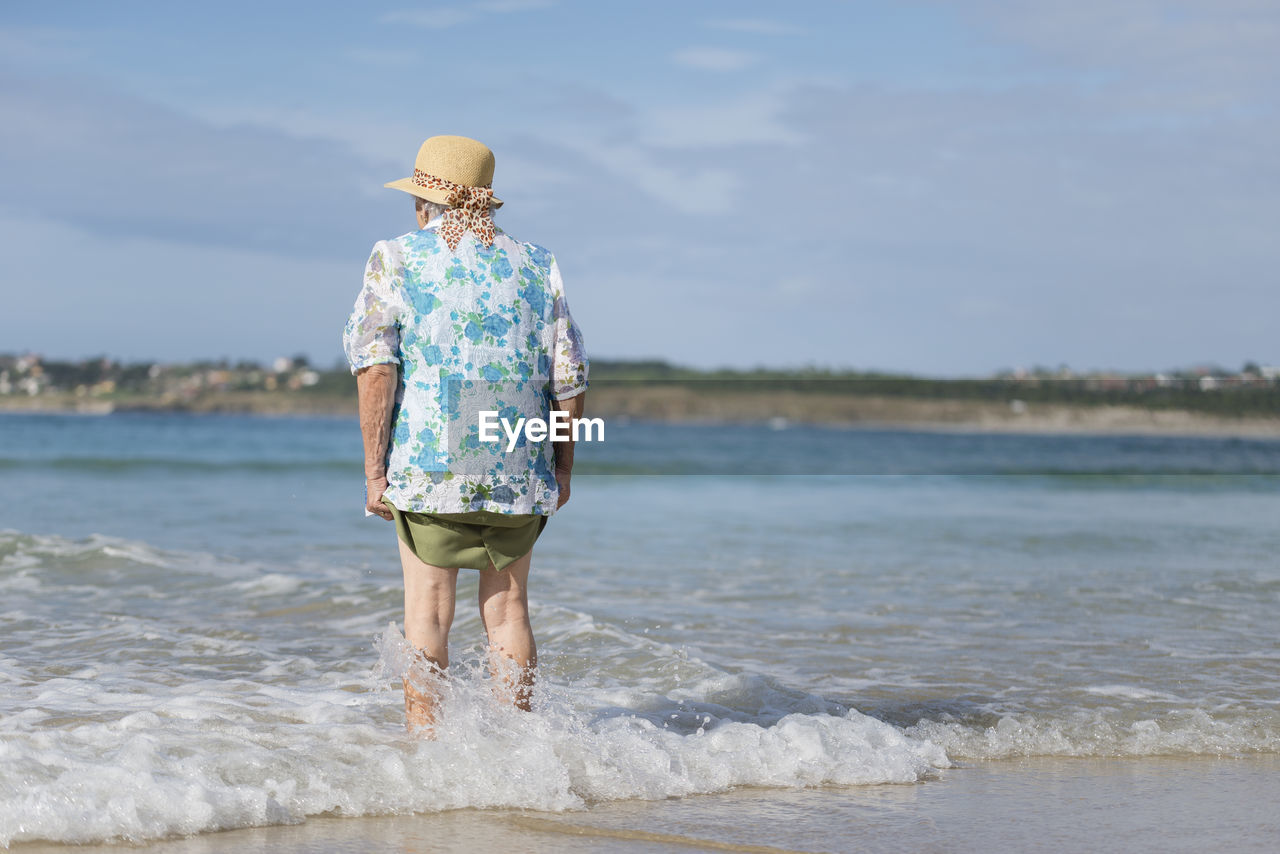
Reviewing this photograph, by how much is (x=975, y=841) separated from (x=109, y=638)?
13.1ft

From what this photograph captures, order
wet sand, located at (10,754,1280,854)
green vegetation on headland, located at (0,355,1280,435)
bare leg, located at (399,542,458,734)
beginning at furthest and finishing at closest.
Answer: green vegetation on headland, located at (0,355,1280,435) < bare leg, located at (399,542,458,734) < wet sand, located at (10,754,1280,854)

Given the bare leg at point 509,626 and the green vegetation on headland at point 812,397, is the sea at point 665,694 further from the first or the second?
the green vegetation on headland at point 812,397

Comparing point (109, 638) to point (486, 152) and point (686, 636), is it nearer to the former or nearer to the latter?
point (686, 636)

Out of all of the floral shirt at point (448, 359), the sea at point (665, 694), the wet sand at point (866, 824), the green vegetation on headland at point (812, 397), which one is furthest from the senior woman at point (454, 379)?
the green vegetation on headland at point (812, 397)

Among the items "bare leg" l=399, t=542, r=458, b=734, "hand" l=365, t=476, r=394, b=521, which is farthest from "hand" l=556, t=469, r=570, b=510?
"hand" l=365, t=476, r=394, b=521

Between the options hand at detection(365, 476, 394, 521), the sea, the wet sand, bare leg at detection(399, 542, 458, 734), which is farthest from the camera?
bare leg at detection(399, 542, 458, 734)

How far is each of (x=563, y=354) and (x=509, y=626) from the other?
0.77 meters

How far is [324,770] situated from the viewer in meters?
3.15

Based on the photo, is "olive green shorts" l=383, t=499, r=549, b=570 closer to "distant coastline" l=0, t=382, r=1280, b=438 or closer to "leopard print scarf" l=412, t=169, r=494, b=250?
"leopard print scarf" l=412, t=169, r=494, b=250

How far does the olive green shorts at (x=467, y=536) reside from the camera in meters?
3.03

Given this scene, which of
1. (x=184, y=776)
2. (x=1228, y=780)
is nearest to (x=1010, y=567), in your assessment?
(x=1228, y=780)

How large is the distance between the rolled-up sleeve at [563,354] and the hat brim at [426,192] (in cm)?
24

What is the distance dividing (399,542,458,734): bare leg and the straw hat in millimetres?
954

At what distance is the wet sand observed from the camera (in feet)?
8.96
